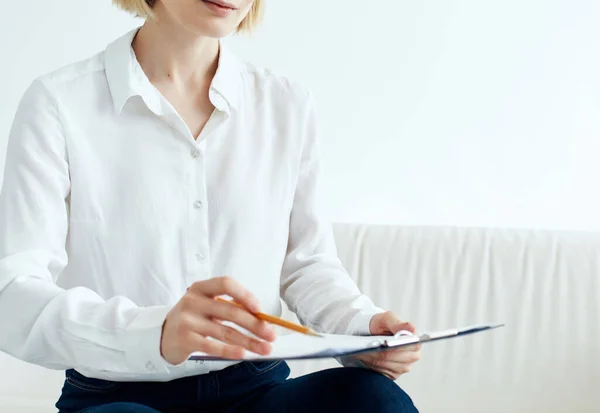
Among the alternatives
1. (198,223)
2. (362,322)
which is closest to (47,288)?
(198,223)

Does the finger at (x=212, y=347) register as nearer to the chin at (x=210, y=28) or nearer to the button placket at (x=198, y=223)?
the button placket at (x=198, y=223)

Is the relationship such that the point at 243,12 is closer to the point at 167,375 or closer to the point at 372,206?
the point at 167,375

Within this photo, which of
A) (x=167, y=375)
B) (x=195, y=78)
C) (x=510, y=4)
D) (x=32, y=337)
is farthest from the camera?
(x=510, y=4)

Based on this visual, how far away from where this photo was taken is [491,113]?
8.55 feet

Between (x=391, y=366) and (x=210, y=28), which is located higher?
(x=210, y=28)

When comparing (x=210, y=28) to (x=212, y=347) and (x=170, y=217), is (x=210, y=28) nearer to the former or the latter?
(x=170, y=217)

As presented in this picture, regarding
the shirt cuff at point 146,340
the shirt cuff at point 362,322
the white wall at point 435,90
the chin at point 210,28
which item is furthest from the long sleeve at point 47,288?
the white wall at point 435,90

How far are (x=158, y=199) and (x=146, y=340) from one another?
1.18 ft

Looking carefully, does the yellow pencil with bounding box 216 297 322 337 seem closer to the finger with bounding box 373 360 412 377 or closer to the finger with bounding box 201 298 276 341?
the finger with bounding box 201 298 276 341

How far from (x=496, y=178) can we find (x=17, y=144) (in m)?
1.68

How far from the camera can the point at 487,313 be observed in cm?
211

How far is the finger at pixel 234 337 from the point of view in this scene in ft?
2.88

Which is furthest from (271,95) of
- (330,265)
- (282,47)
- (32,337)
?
(282,47)

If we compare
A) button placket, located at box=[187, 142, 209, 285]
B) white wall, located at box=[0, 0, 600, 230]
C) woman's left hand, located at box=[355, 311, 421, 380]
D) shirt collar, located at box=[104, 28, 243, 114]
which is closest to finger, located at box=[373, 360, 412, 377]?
woman's left hand, located at box=[355, 311, 421, 380]
